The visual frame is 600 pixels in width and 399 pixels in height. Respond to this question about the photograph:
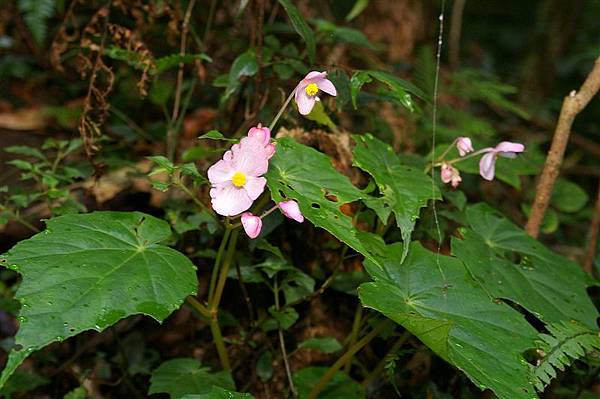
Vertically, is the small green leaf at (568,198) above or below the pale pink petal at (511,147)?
below

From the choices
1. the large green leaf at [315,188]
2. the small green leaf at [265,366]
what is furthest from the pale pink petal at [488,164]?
the small green leaf at [265,366]

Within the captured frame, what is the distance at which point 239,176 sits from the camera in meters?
1.48

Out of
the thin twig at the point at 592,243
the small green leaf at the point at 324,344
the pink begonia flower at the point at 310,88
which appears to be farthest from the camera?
the thin twig at the point at 592,243

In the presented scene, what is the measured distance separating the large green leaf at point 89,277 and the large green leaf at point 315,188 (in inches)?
12.6

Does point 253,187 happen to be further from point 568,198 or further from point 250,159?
point 568,198

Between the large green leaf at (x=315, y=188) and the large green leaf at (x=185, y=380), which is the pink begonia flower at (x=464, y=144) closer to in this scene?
the large green leaf at (x=315, y=188)

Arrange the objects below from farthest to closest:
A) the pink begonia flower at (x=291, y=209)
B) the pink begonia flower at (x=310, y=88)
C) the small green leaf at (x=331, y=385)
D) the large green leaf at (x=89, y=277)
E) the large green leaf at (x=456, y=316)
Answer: the small green leaf at (x=331, y=385) → the pink begonia flower at (x=310, y=88) → the pink begonia flower at (x=291, y=209) → the large green leaf at (x=456, y=316) → the large green leaf at (x=89, y=277)

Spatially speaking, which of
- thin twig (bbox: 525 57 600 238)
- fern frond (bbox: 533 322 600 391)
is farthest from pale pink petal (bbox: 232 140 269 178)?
thin twig (bbox: 525 57 600 238)

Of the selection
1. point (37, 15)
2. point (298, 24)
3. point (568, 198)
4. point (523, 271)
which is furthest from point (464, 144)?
point (37, 15)

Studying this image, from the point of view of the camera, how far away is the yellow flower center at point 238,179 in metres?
1.48

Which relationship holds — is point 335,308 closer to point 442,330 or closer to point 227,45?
point 442,330

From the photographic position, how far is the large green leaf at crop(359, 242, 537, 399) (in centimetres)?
138

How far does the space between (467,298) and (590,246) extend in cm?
107

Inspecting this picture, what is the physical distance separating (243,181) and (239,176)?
2cm
